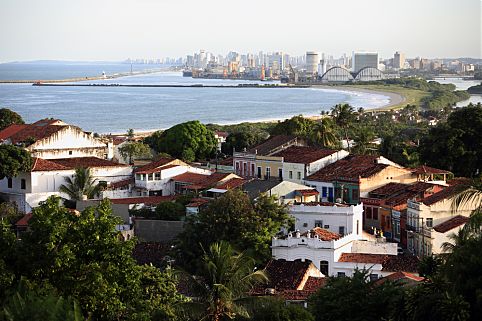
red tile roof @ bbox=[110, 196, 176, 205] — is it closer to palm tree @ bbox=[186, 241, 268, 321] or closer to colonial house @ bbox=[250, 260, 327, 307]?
colonial house @ bbox=[250, 260, 327, 307]

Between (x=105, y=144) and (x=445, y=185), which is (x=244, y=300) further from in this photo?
(x=105, y=144)

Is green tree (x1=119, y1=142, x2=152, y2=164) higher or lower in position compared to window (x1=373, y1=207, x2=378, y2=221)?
higher

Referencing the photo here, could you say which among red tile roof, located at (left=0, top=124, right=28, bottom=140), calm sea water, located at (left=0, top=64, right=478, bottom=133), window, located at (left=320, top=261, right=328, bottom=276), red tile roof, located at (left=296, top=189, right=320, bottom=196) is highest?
red tile roof, located at (left=0, top=124, right=28, bottom=140)

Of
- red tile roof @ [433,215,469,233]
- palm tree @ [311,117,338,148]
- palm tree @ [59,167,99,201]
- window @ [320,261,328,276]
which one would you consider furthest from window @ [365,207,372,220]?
palm tree @ [311,117,338,148]

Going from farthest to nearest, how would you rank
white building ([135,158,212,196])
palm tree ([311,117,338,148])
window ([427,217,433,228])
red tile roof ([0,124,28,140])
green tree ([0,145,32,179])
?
red tile roof ([0,124,28,140]) → palm tree ([311,117,338,148]) → white building ([135,158,212,196]) → green tree ([0,145,32,179]) → window ([427,217,433,228])

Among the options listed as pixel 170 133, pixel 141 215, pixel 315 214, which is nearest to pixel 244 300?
pixel 315 214
